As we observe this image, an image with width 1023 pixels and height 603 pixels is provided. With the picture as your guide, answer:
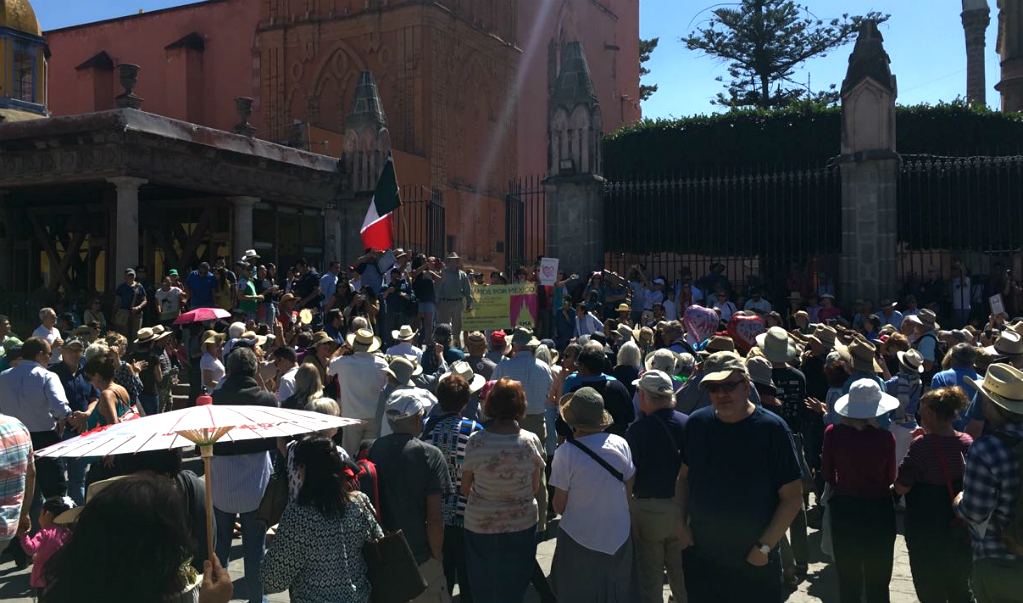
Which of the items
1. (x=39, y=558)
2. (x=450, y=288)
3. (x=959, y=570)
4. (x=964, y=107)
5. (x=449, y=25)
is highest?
(x=449, y=25)

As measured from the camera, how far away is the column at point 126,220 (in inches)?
768

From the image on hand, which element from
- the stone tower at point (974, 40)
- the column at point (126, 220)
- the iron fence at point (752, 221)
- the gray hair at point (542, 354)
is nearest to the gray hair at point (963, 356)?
the gray hair at point (542, 354)

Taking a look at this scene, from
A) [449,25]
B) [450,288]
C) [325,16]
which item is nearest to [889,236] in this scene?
[450,288]

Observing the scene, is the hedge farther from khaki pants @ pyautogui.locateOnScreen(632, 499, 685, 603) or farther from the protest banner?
khaki pants @ pyautogui.locateOnScreen(632, 499, 685, 603)

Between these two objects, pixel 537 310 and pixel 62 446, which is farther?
pixel 537 310

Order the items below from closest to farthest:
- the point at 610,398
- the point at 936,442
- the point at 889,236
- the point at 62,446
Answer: the point at 62,446
the point at 936,442
the point at 610,398
the point at 889,236

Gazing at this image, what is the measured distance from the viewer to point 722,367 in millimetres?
5930

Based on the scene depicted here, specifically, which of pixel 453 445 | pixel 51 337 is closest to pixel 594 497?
pixel 453 445

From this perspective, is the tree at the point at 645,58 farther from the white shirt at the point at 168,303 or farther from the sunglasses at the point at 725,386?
the sunglasses at the point at 725,386

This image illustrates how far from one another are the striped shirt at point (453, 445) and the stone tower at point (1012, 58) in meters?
38.3

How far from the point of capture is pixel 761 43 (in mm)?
37281

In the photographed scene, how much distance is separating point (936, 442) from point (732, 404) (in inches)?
66.0

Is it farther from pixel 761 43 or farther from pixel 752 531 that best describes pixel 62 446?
pixel 761 43

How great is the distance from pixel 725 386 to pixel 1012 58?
39761 millimetres
